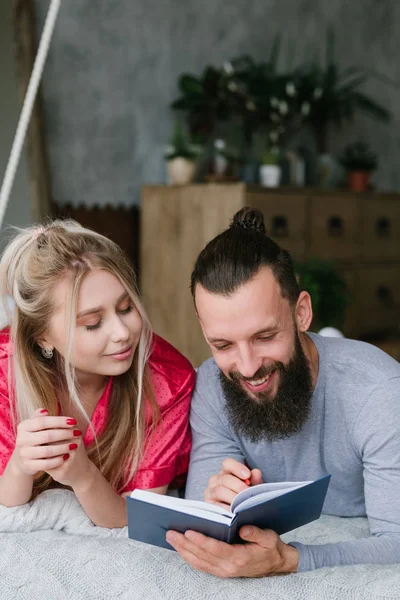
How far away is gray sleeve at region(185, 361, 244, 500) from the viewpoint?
5.54 ft

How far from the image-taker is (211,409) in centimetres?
Answer: 175

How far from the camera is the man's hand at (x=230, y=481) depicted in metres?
1.40

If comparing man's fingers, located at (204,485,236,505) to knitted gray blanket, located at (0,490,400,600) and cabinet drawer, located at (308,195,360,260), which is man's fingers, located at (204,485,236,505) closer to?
knitted gray blanket, located at (0,490,400,600)

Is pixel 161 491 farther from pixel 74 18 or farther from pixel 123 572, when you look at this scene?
pixel 74 18

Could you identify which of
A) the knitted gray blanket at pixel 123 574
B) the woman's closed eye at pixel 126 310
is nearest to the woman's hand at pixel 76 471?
the knitted gray blanket at pixel 123 574

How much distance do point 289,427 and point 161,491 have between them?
0.38m

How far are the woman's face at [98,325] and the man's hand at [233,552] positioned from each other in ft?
1.57

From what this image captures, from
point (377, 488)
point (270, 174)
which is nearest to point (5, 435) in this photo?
point (377, 488)

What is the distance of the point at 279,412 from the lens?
5.07 feet

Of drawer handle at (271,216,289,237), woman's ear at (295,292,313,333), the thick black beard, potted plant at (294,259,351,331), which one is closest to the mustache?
the thick black beard

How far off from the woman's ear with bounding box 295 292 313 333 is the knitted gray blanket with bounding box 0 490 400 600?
18.3 inches

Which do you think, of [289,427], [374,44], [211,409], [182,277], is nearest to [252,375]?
[289,427]

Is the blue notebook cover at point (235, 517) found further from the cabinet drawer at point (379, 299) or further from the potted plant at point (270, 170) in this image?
the cabinet drawer at point (379, 299)

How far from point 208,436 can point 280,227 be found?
8.39ft
